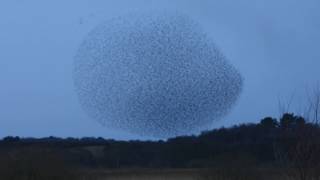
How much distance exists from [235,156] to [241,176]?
304 centimetres

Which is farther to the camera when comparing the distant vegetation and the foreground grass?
the foreground grass

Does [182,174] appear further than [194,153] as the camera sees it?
No

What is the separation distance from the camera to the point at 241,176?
106ft

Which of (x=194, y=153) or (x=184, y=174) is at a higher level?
(x=194, y=153)

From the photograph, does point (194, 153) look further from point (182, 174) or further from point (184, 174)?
point (184, 174)

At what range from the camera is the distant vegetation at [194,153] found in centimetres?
2122

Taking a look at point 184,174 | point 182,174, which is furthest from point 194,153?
point 184,174

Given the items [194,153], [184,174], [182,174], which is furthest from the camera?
[194,153]

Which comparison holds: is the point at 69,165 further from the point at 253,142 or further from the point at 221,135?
the point at 221,135

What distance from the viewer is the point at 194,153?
158ft

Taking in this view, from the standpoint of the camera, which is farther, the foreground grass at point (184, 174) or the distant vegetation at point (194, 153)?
the foreground grass at point (184, 174)

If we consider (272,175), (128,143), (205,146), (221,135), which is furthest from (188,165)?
(272,175)

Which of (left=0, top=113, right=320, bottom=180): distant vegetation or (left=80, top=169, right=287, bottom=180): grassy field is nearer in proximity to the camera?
(left=0, top=113, right=320, bottom=180): distant vegetation

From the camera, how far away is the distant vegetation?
21.2 meters
